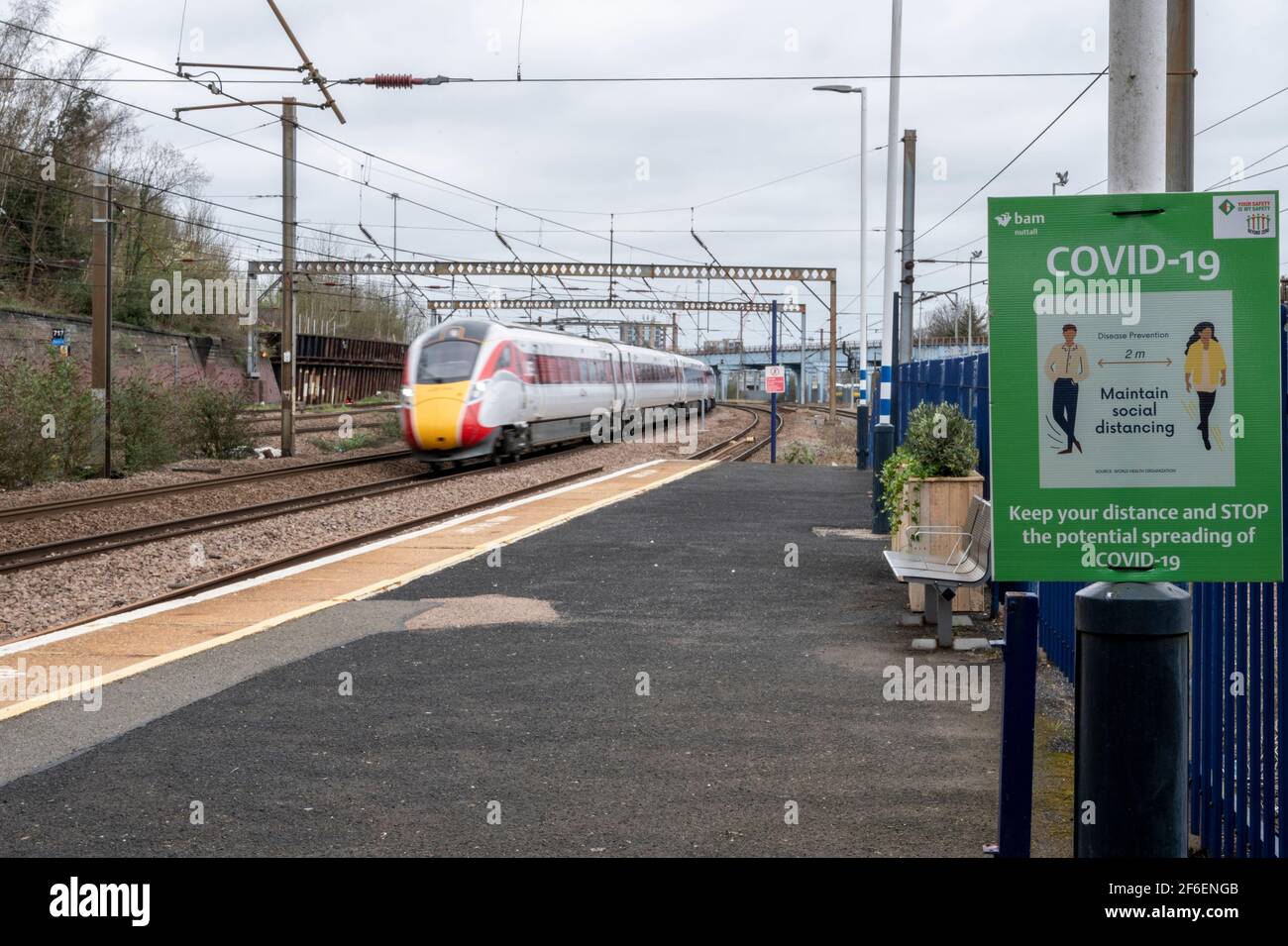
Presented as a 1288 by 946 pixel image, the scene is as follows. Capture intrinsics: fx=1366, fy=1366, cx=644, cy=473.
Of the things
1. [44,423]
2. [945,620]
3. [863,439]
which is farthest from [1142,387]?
[863,439]

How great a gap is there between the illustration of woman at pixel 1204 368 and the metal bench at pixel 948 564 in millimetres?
3804

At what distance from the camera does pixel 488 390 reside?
2653cm

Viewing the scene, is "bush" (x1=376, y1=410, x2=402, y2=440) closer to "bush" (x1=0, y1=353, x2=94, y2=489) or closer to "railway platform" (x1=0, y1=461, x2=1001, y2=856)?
"bush" (x1=0, y1=353, x2=94, y2=489)

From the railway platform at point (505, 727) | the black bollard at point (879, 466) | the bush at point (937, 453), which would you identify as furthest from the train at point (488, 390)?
the bush at point (937, 453)

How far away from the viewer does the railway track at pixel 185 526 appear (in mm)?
14064

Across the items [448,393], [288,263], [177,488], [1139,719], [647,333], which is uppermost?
[647,333]

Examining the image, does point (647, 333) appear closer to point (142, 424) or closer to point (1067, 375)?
point (142, 424)

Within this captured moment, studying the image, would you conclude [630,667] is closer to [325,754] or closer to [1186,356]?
[325,754]

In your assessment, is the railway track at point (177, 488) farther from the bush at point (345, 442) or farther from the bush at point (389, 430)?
the bush at point (389, 430)

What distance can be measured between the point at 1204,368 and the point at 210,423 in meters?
27.2

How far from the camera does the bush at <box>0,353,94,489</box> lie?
2128 cm

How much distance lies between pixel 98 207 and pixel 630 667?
2019 centimetres

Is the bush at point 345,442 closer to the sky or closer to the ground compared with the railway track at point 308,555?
closer to the sky
